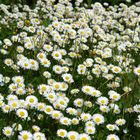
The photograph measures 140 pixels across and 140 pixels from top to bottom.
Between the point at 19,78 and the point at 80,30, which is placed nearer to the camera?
the point at 19,78

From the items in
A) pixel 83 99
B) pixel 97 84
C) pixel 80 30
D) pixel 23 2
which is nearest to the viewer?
pixel 83 99

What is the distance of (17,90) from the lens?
438 centimetres

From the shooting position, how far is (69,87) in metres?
4.78

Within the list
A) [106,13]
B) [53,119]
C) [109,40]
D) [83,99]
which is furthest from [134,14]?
[53,119]

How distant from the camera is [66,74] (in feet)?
16.1

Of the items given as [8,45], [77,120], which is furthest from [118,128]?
[8,45]

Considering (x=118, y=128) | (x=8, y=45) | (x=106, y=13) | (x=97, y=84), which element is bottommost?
(x=118, y=128)

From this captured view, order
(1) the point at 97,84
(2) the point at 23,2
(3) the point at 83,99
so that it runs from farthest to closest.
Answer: (2) the point at 23,2, (1) the point at 97,84, (3) the point at 83,99

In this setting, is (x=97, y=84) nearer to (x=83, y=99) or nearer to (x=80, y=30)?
(x=83, y=99)

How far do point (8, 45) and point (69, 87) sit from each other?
0.92 meters

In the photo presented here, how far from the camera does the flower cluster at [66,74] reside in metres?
4.14

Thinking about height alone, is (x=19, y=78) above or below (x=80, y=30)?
below

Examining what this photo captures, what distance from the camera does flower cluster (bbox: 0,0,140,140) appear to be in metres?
4.14

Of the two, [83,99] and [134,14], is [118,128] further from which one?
[134,14]
